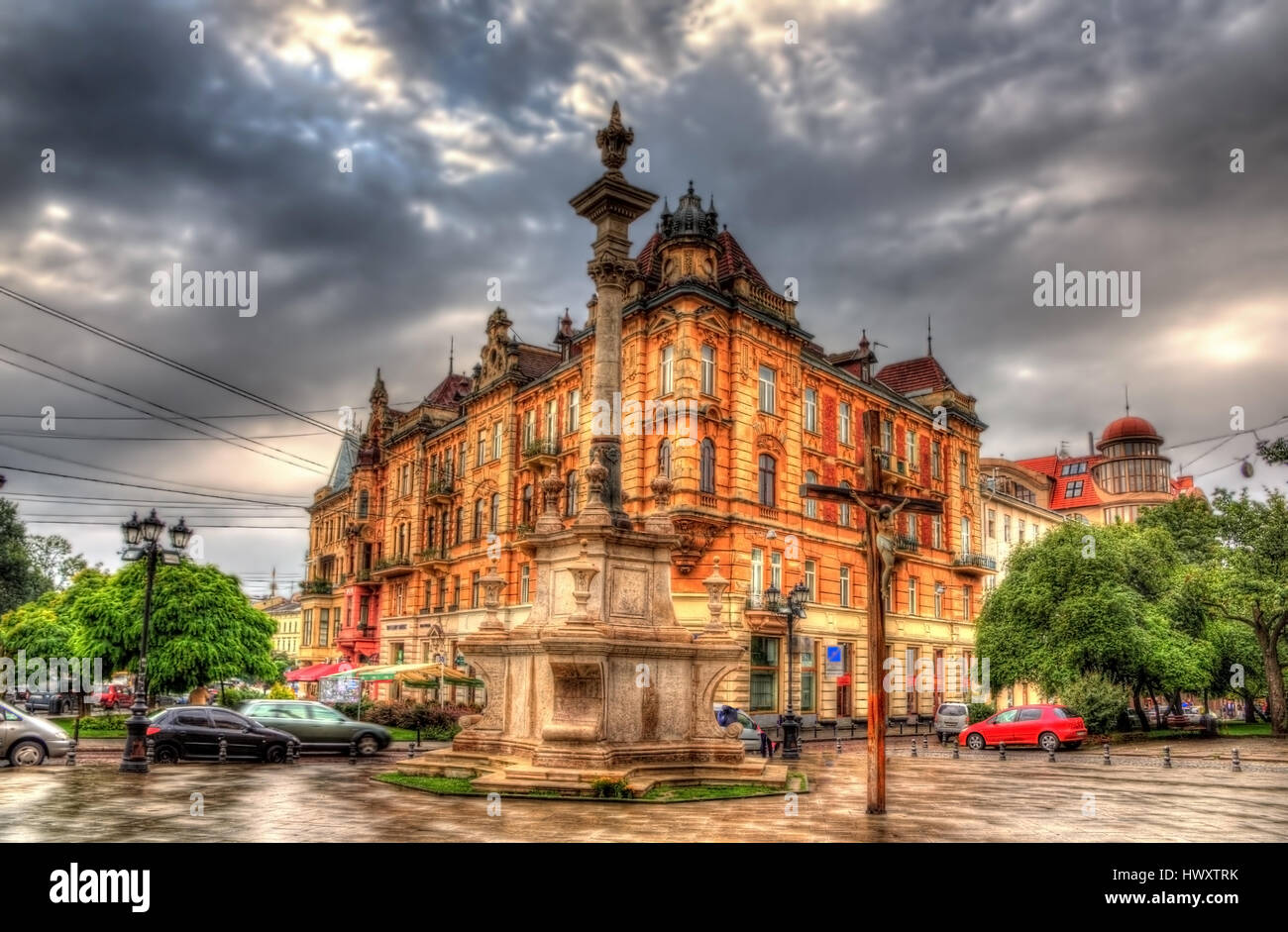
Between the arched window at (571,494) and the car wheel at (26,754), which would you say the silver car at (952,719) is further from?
the car wheel at (26,754)

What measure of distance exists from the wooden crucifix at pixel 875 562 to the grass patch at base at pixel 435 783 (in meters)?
6.13

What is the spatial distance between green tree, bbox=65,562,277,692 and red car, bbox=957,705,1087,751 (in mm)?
27908

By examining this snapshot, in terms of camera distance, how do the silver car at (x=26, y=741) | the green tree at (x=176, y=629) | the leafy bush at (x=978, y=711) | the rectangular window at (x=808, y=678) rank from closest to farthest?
the silver car at (x=26, y=741)
the green tree at (x=176, y=629)
the rectangular window at (x=808, y=678)
the leafy bush at (x=978, y=711)

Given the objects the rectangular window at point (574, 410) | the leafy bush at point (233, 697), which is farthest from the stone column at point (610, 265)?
the leafy bush at point (233, 697)

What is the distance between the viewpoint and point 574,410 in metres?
43.5

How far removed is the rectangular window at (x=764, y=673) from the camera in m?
37.6

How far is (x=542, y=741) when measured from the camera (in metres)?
16.8

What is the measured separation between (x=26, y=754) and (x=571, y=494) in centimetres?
2528

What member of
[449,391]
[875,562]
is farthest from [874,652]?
[449,391]

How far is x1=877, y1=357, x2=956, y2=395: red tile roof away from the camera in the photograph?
52.5m

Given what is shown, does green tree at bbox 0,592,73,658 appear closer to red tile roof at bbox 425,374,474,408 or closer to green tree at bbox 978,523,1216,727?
red tile roof at bbox 425,374,474,408

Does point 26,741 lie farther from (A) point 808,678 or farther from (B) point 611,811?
(A) point 808,678
